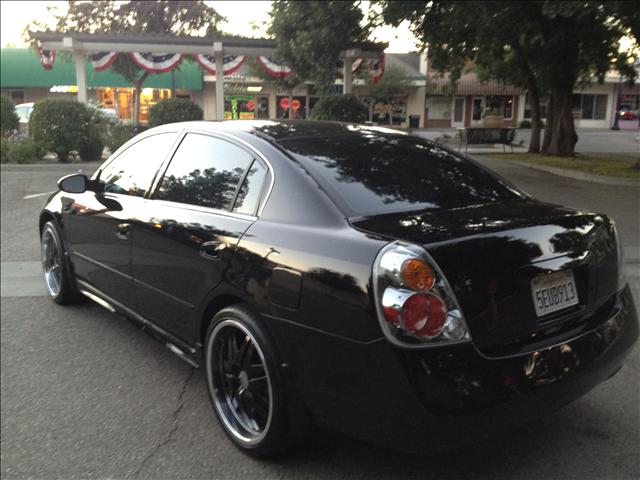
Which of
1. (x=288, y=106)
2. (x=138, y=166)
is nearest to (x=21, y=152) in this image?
(x=138, y=166)

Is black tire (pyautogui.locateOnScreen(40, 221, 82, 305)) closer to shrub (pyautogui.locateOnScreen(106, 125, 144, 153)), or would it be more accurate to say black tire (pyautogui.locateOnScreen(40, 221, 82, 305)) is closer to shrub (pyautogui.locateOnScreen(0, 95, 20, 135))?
shrub (pyautogui.locateOnScreen(106, 125, 144, 153))

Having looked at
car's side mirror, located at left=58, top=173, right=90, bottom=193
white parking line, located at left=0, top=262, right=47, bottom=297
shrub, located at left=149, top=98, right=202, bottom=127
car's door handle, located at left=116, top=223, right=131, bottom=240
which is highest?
shrub, located at left=149, top=98, right=202, bottom=127

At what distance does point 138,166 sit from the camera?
13.5ft

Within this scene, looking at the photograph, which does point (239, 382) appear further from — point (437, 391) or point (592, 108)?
point (592, 108)

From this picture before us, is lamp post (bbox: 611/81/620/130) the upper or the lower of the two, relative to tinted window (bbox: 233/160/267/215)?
upper

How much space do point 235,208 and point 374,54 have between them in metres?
15.9

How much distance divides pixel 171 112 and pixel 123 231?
1249 cm

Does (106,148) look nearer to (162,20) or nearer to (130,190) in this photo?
(130,190)

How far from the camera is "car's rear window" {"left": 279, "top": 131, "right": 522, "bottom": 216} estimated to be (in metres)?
2.90

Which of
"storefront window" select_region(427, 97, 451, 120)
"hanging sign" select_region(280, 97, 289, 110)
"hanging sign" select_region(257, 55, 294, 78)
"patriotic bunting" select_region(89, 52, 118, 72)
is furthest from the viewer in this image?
"storefront window" select_region(427, 97, 451, 120)

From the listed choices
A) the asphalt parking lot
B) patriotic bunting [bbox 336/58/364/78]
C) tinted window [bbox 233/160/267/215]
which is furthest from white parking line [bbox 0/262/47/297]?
patriotic bunting [bbox 336/58/364/78]

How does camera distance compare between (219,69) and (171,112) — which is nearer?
(171,112)

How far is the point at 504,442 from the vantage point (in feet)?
9.50

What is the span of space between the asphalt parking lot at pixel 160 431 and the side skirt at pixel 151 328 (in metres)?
0.29
